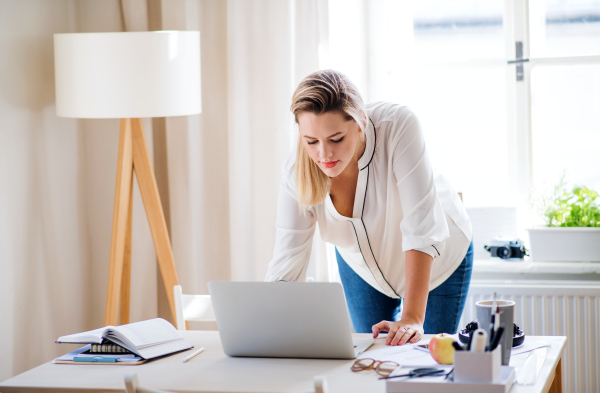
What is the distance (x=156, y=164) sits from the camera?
3.07m

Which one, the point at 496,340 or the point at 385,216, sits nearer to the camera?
the point at 496,340

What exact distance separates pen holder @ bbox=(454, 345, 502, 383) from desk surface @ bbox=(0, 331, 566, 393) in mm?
108

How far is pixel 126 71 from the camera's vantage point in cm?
239

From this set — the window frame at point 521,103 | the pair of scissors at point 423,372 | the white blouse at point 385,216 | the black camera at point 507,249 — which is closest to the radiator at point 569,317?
the black camera at point 507,249

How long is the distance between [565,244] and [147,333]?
1835mm

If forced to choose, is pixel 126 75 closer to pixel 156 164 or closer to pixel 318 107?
pixel 156 164

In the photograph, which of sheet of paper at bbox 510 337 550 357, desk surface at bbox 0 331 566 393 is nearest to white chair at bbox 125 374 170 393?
desk surface at bbox 0 331 566 393

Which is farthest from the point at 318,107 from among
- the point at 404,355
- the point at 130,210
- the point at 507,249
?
the point at 507,249

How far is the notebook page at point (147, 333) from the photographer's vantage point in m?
1.59

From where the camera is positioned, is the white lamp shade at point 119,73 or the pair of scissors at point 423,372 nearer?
the pair of scissors at point 423,372

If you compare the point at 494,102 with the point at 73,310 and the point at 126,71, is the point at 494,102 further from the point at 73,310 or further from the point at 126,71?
the point at 73,310

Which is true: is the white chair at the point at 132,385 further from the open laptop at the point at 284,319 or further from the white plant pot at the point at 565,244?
the white plant pot at the point at 565,244

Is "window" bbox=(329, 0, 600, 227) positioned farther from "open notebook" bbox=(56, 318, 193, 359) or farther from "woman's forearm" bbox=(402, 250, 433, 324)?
"open notebook" bbox=(56, 318, 193, 359)

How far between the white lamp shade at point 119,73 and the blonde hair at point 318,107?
2.92 feet
